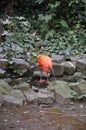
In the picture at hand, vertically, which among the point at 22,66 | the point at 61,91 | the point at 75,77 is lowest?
the point at 61,91

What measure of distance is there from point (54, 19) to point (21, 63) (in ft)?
10.5

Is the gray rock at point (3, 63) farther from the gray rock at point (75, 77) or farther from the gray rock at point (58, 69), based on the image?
the gray rock at point (75, 77)

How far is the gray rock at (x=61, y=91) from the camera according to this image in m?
6.35

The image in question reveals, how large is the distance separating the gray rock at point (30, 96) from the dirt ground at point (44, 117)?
0.30 ft

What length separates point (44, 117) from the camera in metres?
5.68

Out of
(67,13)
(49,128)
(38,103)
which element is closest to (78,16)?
(67,13)

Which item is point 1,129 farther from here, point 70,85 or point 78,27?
point 78,27

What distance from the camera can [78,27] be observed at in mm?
10164

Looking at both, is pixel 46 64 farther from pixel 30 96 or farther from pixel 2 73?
pixel 30 96

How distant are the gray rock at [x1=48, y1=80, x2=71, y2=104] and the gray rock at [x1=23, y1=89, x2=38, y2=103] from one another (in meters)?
0.36

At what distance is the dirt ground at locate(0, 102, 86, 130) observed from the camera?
5.31 metres

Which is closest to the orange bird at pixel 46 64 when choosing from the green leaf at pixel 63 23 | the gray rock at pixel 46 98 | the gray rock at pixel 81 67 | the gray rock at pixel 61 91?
the gray rock at pixel 61 91

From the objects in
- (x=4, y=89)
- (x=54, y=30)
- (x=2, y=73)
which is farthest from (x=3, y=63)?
(x=54, y=30)

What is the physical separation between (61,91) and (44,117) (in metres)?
0.92
